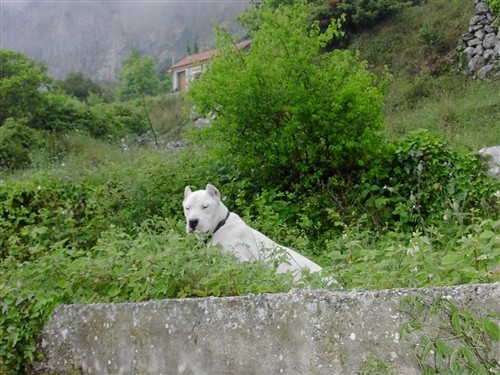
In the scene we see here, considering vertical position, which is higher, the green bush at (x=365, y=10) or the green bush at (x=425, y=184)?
the green bush at (x=425, y=184)

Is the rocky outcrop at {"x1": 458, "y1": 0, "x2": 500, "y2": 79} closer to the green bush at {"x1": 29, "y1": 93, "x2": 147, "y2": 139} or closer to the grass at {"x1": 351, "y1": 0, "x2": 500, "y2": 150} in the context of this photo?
the grass at {"x1": 351, "y1": 0, "x2": 500, "y2": 150}

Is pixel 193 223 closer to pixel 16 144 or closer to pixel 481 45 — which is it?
pixel 16 144

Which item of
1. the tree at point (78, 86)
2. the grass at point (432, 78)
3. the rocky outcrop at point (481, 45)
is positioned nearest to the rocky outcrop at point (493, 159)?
the grass at point (432, 78)

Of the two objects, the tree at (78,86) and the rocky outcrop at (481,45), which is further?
the tree at (78,86)

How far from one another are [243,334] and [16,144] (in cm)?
1829

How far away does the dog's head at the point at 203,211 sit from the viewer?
5.93m

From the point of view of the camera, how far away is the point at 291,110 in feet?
29.0

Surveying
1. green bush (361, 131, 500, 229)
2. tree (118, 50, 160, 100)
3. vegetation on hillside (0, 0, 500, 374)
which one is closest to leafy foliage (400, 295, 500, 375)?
vegetation on hillside (0, 0, 500, 374)

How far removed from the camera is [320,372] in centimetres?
306

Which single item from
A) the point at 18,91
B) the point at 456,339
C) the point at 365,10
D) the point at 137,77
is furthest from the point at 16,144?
the point at 137,77

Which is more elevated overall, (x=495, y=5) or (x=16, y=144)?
(x=495, y=5)

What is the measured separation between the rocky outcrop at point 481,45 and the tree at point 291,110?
13.4 metres

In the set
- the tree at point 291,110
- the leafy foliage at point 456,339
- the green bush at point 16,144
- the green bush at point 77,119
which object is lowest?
the green bush at point 77,119

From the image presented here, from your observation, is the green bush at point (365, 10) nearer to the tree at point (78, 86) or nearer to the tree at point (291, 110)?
the tree at point (291, 110)
